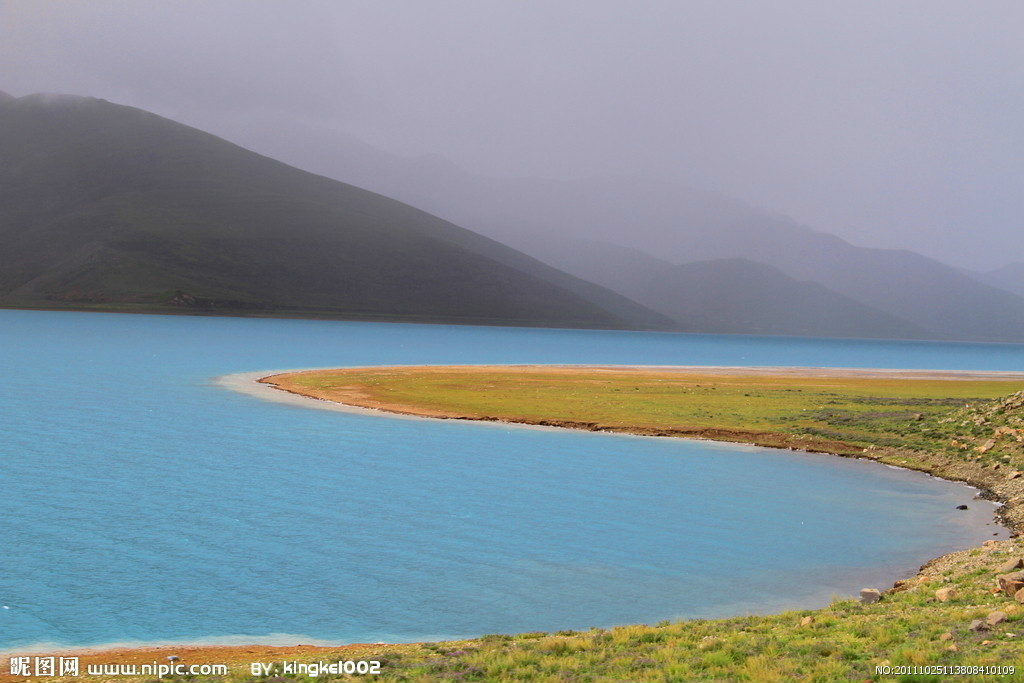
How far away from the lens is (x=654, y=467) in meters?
37.8

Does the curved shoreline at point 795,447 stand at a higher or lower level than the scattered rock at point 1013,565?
lower

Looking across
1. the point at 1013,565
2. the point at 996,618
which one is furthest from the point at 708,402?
the point at 996,618

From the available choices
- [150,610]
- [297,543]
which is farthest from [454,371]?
[150,610]

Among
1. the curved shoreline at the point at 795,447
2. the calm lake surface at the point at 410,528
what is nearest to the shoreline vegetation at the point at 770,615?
the curved shoreline at the point at 795,447

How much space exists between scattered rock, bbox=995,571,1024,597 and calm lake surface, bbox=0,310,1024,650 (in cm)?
444

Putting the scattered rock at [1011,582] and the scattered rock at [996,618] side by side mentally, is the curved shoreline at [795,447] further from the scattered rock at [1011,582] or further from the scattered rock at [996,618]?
the scattered rock at [996,618]

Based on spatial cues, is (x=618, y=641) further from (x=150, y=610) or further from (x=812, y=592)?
(x=150, y=610)

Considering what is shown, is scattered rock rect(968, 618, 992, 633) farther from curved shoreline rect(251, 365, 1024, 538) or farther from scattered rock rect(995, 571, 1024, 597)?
curved shoreline rect(251, 365, 1024, 538)

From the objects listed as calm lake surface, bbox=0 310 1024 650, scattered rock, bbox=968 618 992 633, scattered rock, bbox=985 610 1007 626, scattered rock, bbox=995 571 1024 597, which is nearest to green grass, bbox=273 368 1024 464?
calm lake surface, bbox=0 310 1024 650

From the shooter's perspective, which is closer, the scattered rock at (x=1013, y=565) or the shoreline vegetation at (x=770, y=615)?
the shoreline vegetation at (x=770, y=615)

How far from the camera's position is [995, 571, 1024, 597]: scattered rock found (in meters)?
15.1

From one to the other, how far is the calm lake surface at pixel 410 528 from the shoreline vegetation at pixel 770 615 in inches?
79.0

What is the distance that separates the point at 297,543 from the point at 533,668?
11.7 m

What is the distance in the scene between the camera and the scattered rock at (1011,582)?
49.5ft
